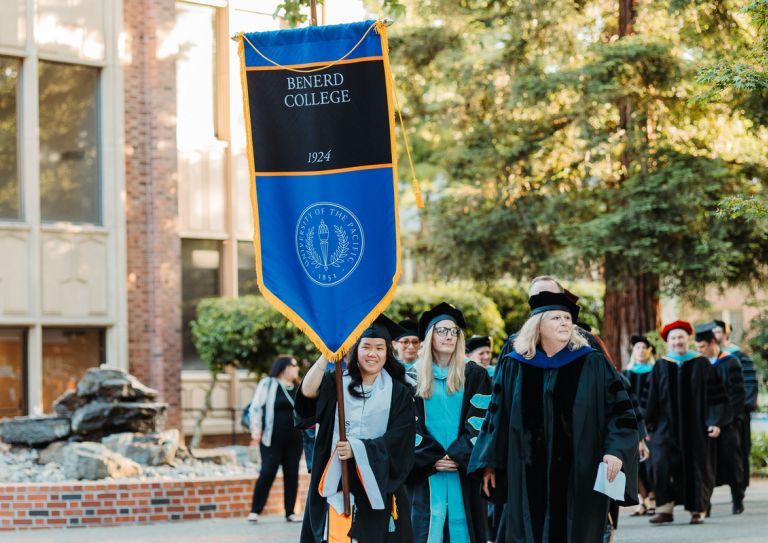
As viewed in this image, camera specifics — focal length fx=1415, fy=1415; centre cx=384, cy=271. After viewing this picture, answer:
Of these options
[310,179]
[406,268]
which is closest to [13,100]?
[310,179]

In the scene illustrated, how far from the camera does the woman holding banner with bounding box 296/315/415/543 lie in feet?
26.8

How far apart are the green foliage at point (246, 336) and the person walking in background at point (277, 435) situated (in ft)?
20.0

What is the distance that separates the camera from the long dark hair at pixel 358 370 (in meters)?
8.33

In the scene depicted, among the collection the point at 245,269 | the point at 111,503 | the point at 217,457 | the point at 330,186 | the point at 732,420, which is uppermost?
the point at 245,269

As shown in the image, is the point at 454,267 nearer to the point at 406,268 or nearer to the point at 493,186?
the point at 493,186

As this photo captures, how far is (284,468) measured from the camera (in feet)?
49.1

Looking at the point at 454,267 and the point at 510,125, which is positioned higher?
the point at 510,125

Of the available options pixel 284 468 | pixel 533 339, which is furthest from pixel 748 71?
pixel 284 468

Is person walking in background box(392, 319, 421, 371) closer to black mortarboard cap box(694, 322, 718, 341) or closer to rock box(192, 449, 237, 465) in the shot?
black mortarboard cap box(694, 322, 718, 341)

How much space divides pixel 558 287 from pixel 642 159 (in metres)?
11.9

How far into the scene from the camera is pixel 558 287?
8945mm

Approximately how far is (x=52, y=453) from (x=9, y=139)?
5.67 meters

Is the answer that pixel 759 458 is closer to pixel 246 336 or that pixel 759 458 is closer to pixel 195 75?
pixel 246 336

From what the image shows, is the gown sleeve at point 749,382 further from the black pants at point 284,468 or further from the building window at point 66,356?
the building window at point 66,356
